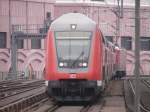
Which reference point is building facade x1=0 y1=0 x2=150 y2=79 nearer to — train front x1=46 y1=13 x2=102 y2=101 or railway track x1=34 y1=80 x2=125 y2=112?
railway track x1=34 y1=80 x2=125 y2=112

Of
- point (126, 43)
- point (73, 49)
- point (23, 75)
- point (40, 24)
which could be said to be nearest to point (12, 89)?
point (73, 49)

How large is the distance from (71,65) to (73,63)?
10 cm

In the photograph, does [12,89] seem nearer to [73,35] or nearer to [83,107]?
[73,35]

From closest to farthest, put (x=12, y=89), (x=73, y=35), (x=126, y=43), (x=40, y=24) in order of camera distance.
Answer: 1. (x=73, y=35)
2. (x=12, y=89)
3. (x=40, y=24)
4. (x=126, y=43)

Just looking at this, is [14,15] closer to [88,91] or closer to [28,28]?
[28,28]

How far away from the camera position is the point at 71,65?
876 inches

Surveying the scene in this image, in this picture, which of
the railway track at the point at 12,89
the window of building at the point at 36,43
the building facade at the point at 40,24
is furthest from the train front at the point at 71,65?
the window of building at the point at 36,43

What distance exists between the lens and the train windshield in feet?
73.0

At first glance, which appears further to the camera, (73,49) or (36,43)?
(36,43)

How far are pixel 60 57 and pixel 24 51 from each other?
45.2 meters

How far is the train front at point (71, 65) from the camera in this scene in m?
22.1

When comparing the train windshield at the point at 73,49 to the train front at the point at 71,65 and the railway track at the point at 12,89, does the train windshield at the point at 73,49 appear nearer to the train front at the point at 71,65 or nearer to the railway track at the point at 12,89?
the train front at the point at 71,65

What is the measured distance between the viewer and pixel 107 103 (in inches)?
938

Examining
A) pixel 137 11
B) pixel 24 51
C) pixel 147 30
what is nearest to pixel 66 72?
pixel 137 11
